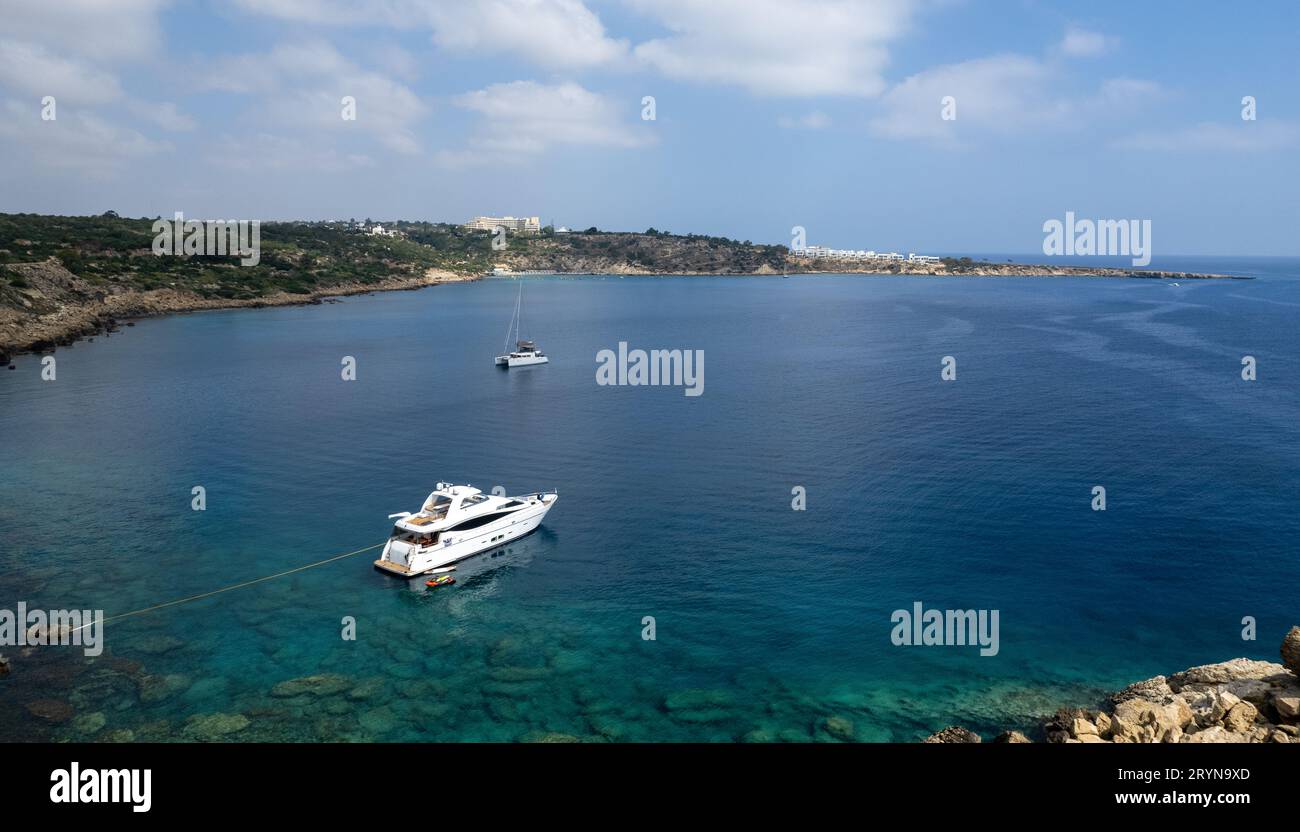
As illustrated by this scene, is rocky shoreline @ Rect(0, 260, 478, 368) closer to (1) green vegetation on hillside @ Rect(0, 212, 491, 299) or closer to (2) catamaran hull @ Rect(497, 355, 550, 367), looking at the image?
(1) green vegetation on hillside @ Rect(0, 212, 491, 299)

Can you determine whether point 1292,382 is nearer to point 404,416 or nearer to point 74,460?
point 404,416

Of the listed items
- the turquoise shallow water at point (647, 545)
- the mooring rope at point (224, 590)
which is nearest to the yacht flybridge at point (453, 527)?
the turquoise shallow water at point (647, 545)

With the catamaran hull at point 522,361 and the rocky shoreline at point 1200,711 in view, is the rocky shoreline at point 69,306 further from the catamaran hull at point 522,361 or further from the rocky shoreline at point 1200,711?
the rocky shoreline at point 1200,711

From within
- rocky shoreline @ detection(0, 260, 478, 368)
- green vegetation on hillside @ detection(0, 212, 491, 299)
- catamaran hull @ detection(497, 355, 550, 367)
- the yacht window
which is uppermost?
green vegetation on hillside @ detection(0, 212, 491, 299)

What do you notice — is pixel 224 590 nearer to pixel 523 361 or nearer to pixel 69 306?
pixel 523 361

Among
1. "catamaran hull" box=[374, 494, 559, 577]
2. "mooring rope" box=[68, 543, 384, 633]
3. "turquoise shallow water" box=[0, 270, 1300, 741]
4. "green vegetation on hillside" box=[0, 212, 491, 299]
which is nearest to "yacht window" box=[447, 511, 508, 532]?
"catamaran hull" box=[374, 494, 559, 577]

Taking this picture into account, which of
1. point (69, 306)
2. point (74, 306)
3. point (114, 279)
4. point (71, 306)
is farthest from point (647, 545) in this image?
point (114, 279)
